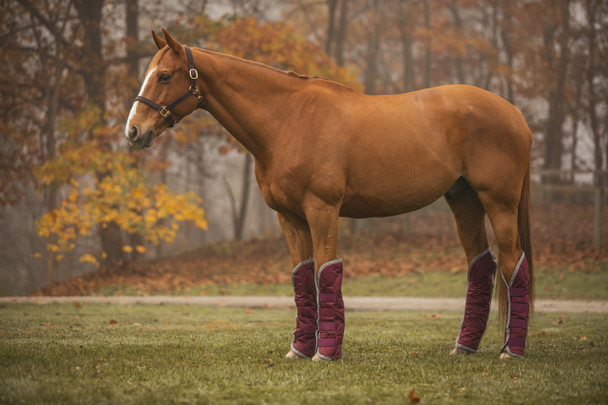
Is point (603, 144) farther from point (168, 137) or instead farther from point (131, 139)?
point (131, 139)

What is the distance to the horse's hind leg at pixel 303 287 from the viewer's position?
5.43 m

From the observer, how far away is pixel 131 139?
5.06 meters

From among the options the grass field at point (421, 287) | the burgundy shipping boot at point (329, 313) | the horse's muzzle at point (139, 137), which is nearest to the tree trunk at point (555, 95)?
the grass field at point (421, 287)

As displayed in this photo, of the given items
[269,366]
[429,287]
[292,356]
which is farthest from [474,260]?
[429,287]

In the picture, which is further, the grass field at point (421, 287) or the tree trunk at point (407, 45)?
the tree trunk at point (407, 45)

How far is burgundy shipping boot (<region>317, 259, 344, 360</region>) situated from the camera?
512cm

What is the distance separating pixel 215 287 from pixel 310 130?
10.5 m

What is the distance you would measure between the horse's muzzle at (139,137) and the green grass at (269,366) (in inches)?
69.0

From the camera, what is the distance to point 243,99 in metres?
5.40

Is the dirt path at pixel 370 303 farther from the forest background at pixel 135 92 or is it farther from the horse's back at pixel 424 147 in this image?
the horse's back at pixel 424 147

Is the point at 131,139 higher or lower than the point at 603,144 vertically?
lower

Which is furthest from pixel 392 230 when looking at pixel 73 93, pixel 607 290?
pixel 73 93

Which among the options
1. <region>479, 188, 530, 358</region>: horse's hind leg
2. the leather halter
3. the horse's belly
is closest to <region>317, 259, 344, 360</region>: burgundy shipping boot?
A: the horse's belly

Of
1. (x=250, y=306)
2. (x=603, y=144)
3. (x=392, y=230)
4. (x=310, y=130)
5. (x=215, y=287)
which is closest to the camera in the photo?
(x=310, y=130)
